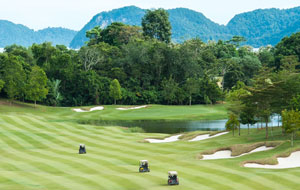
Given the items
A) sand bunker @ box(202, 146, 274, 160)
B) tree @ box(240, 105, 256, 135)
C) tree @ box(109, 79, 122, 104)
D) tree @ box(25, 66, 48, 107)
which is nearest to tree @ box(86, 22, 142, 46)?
tree @ box(109, 79, 122, 104)

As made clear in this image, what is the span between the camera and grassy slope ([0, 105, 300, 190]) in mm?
20703

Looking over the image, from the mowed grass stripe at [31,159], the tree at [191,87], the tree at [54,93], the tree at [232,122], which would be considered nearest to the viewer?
the mowed grass stripe at [31,159]

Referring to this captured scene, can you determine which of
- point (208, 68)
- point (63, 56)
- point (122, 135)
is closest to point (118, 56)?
point (63, 56)

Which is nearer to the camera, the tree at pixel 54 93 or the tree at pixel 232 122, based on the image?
the tree at pixel 232 122

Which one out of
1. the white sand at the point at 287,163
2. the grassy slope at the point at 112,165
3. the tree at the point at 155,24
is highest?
the tree at the point at 155,24

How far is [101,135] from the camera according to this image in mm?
45281

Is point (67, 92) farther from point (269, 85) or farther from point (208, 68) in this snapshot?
point (269, 85)

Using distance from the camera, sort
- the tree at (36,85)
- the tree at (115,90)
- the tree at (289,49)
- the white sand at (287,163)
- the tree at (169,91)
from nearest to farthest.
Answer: the white sand at (287,163)
the tree at (36,85)
the tree at (115,90)
the tree at (169,91)
the tree at (289,49)

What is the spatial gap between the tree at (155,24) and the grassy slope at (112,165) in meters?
94.9

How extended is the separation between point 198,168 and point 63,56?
75.4 m

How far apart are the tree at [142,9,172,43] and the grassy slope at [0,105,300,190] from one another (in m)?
94.9

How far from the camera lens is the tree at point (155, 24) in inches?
5438

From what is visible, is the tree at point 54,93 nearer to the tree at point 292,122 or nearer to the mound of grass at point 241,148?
the mound of grass at point 241,148

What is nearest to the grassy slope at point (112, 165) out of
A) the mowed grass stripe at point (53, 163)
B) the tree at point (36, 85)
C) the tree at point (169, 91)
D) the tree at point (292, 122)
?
the mowed grass stripe at point (53, 163)
